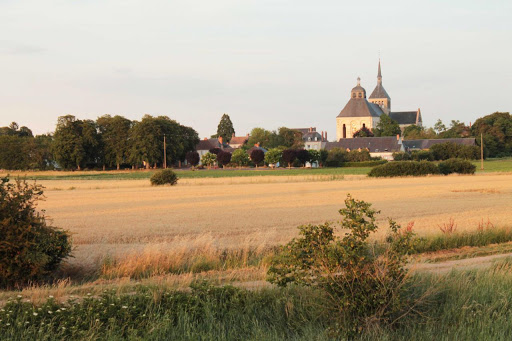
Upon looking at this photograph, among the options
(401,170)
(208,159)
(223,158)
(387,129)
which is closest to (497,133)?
(387,129)

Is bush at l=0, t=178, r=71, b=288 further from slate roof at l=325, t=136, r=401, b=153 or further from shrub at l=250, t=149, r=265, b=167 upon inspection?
slate roof at l=325, t=136, r=401, b=153

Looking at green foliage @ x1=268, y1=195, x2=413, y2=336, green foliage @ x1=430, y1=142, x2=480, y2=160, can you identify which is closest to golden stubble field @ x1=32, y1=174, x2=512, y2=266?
green foliage @ x1=268, y1=195, x2=413, y2=336

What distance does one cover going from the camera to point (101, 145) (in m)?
121

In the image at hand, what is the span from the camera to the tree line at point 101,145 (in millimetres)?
114312

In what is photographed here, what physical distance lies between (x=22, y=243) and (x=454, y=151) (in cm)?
12780

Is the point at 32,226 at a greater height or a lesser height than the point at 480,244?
greater

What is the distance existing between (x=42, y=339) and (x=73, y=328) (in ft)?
1.60

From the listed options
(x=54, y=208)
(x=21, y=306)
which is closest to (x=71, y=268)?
(x=21, y=306)

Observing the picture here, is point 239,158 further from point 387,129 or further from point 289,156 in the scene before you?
point 387,129

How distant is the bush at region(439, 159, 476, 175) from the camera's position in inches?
2997

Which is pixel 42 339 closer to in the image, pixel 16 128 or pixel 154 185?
pixel 154 185

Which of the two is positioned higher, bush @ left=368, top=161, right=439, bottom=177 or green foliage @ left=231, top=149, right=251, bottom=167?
green foliage @ left=231, top=149, right=251, bottom=167

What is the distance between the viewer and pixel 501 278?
39.5 ft

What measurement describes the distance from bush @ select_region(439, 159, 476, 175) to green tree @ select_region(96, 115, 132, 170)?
66423mm
